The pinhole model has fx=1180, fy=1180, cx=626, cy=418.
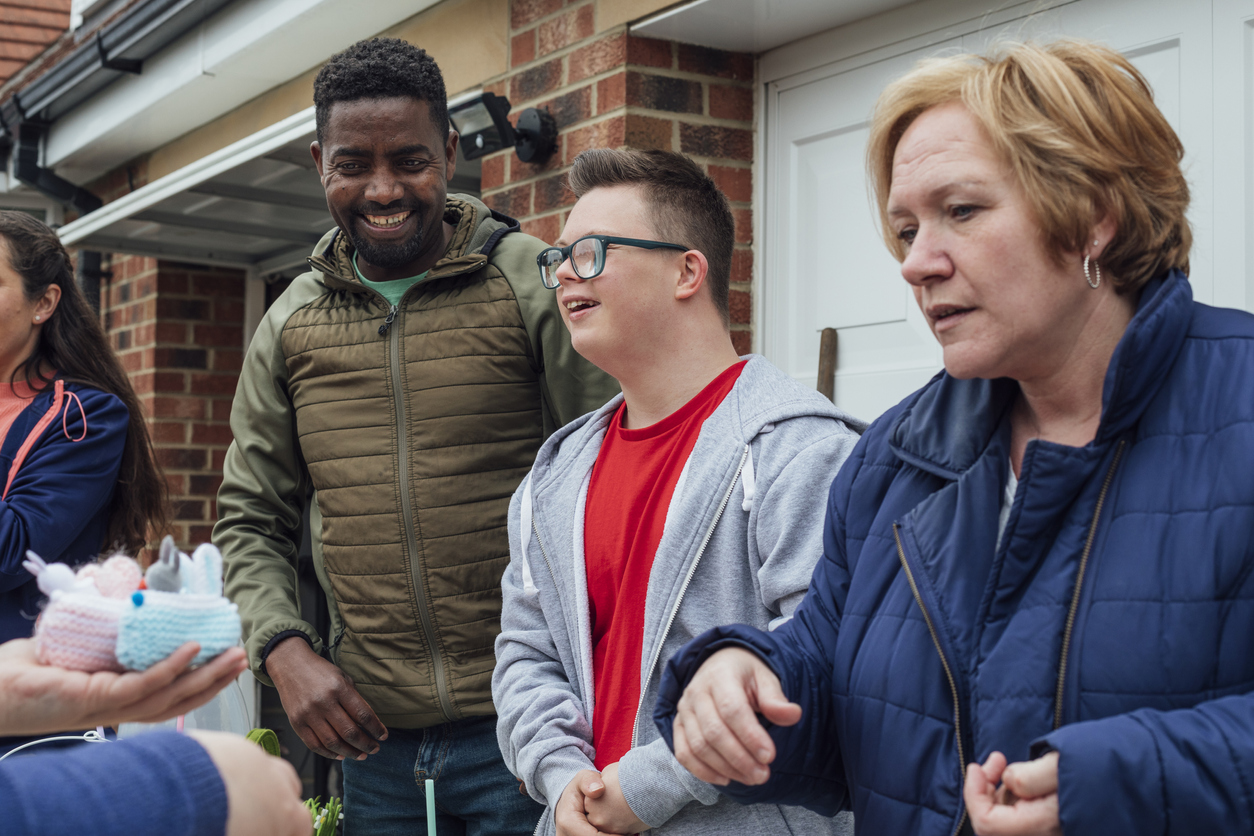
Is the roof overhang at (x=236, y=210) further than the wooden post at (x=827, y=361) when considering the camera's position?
Yes

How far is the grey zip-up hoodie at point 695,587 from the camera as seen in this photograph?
1711 mm

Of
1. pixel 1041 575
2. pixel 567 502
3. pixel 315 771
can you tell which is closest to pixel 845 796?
pixel 1041 575

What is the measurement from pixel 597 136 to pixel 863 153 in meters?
0.71

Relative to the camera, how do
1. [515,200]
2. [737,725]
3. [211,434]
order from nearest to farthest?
[737,725]
[515,200]
[211,434]

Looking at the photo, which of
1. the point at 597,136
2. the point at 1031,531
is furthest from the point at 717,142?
the point at 1031,531

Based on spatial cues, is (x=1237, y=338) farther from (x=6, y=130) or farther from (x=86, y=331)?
(x=6, y=130)

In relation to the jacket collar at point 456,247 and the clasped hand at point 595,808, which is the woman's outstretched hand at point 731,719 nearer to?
the clasped hand at point 595,808

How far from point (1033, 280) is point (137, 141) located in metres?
5.22

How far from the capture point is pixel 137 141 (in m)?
5.61

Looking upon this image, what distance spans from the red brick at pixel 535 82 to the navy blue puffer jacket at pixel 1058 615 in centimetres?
214

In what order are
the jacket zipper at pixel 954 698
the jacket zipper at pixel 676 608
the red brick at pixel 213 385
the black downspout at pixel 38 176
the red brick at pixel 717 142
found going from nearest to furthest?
the jacket zipper at pixel 954 698 → the jacket zipper at pixel 676 608 → the red brick at pixel 717 142 → the red brick at pixel 213 385 → the black downspout at pixel 38 176

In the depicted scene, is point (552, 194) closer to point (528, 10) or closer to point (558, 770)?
point (528, 10)

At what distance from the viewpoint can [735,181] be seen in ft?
10.8

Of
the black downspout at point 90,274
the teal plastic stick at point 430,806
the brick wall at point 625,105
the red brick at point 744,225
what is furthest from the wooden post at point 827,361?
the black downspout at point 90,274
